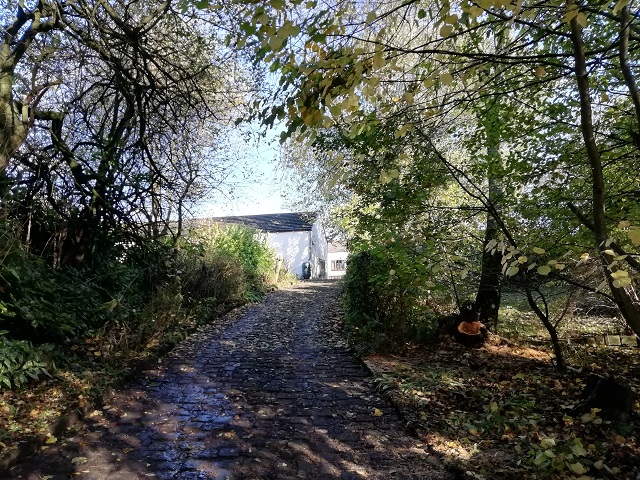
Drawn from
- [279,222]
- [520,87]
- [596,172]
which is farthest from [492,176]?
[279,222]

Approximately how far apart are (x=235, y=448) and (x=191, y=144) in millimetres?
7488

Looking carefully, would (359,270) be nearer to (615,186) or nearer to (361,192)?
(361,192)

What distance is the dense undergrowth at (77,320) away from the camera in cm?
440

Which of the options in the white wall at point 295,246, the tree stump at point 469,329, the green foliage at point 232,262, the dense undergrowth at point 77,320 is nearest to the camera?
the dense undergrowth at point 77,320

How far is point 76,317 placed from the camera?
6105 mm

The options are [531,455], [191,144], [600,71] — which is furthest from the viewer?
[191,144]

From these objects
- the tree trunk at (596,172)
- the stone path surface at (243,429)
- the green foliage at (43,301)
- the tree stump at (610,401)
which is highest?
the tree trunk at (596,172)

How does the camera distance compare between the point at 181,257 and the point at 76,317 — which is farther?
the point at 181,257

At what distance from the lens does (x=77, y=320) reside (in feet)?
20.0

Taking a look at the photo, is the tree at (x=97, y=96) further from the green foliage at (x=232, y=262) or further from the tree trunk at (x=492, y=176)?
the tree trunk at (x=492, y=176)

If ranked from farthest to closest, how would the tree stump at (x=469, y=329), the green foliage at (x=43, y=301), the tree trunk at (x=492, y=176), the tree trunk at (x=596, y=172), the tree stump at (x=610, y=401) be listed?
the tree stump at (x=469, y=329) → the tree trunk at (x=492, y=176) → the green foliage at (x=43, y=301) → the tree stump at (x=610, y=401) → the tree trunk at (x=596, y=172)

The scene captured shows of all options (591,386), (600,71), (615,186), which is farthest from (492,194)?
(591,386)

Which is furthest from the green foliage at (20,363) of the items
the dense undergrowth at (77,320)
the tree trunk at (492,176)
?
the tree trunk at (492,176)

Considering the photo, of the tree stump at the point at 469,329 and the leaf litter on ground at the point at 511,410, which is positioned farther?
the tree stump at the point at 469,329
